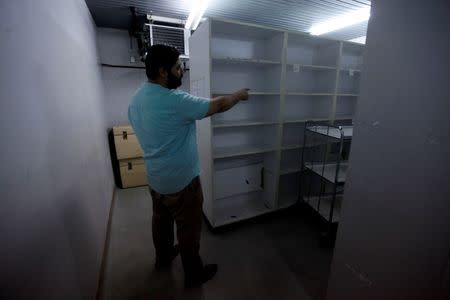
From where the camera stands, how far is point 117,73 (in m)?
3.36

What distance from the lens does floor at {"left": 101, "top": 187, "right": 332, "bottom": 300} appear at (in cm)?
156

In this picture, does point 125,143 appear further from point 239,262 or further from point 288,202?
point 288,202

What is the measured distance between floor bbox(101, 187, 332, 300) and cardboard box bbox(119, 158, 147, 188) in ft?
2.80

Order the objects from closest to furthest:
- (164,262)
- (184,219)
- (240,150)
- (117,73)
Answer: (184,219)
(164,262)
(240,150)
(117,73)

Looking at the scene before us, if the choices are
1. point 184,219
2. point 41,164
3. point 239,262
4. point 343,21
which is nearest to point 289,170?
point 239,262

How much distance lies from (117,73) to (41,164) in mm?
2994

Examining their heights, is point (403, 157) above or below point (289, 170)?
above

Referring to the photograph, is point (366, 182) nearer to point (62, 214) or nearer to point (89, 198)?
point (62, 214)

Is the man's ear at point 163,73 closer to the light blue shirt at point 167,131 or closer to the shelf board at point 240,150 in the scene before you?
the light blue shirt at point 167,131

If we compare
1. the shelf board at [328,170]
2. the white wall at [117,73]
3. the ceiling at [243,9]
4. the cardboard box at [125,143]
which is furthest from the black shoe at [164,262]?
the ceiling at [243,9]

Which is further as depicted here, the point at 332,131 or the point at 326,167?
the point at 326,167

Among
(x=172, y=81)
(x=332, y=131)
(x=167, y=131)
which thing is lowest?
(x=332, y=131)

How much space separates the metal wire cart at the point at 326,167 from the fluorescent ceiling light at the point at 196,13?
5.75ft

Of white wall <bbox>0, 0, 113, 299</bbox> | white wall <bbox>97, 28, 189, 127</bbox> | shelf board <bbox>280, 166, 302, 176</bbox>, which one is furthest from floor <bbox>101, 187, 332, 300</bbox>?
white wall <bbox>97, 28, 189, 127</bbox>
